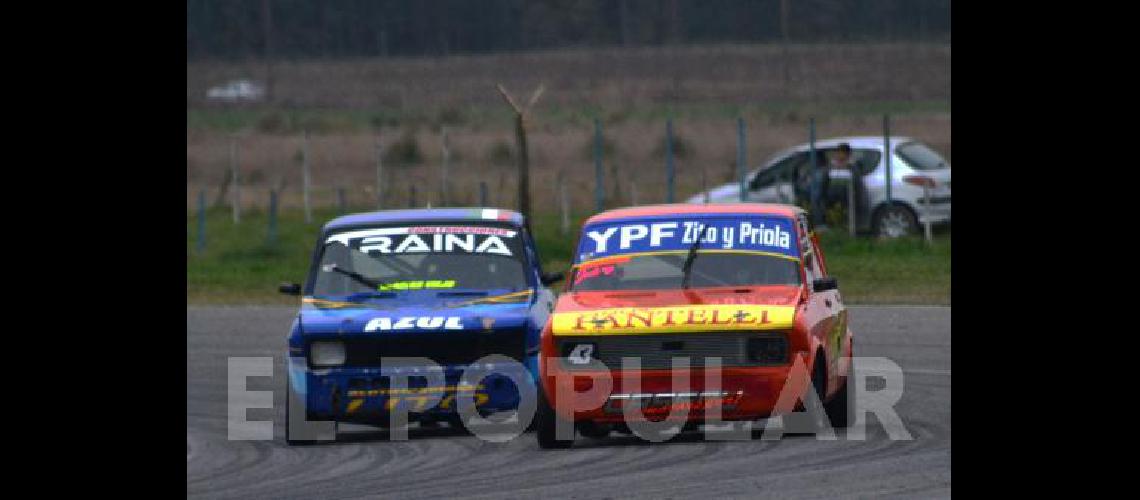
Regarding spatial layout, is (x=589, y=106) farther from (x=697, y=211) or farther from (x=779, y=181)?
(x=697, y=211)

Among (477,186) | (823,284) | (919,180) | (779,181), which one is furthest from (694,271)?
(477,186)

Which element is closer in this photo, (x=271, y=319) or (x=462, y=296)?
(x=462, y=296)

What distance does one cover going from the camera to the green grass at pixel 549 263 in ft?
71.9

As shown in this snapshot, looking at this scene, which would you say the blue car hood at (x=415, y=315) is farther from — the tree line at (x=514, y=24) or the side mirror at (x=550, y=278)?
the tree line at (x=514, y=24)

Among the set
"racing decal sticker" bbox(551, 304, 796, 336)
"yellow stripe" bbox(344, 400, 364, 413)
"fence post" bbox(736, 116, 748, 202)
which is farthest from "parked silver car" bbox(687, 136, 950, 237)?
"racing decal sticker" bbox(551, 304, 796, 336)

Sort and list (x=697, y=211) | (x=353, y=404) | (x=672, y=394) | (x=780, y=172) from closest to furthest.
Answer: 1. (x=672, y=394)
2. (x=353, y=404)
3. (x=697, y=211)
4. (x=780, y=172)

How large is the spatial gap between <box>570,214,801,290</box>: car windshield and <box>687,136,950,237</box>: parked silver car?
13.4m

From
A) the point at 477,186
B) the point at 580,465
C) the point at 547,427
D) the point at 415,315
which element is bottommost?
the point at 580,465

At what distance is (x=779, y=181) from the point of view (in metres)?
26.2

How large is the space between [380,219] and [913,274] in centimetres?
1134

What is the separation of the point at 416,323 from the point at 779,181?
15.4 m
